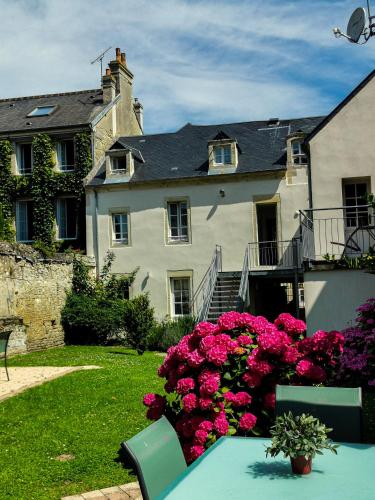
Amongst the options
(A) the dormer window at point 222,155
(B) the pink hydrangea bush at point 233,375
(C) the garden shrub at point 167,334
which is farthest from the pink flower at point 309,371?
(A) the dormer window at point 222,155

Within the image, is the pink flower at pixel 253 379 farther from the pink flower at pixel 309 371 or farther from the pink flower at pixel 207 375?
the pink flower at pixel 309 371

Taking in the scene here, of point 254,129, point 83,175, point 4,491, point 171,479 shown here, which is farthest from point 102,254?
point 171,479

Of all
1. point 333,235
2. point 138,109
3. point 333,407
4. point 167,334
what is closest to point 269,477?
point 333,407

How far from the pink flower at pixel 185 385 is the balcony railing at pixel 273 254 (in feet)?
50.3

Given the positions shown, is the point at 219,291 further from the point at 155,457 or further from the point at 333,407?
the point at 155,457

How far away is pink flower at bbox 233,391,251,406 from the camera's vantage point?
563cm

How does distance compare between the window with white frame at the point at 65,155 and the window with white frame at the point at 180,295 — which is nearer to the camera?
the window with white frame at the point at 180,295

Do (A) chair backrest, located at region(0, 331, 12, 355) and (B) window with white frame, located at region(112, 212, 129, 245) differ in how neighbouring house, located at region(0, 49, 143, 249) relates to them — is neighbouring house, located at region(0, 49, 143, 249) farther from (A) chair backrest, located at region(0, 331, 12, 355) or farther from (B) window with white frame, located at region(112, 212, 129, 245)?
(A) chair backrest, located at region(0, 331, 12, 355)

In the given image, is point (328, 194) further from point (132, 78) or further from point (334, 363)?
point (132, 78)

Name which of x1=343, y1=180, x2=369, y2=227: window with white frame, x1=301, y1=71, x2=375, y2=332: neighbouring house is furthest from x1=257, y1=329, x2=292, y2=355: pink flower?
x1=343, y1=180, x2=369, y2=227: window with white frame

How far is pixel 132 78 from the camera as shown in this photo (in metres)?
28.3

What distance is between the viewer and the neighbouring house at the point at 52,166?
24.0 metres

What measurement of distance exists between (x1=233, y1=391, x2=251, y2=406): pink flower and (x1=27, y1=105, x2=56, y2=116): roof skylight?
74.6 feet

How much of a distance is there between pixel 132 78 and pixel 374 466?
26.9 m
